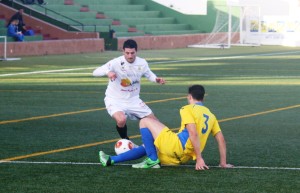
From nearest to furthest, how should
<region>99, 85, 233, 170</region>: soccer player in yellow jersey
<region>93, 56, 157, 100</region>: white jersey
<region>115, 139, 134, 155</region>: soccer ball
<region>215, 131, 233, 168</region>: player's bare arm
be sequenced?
1. <region>99, 85, 233, 170</region>: soccer player in yellow jersey
2. <region>215, 131, 233, 168</region>: player's bare arm
3. <region>115, 139, 134, 155</region>: soccer ball
4. <region>93, 56, 157, 100</region>: white jersey

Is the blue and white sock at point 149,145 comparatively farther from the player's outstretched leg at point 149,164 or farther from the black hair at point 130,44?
the black hair at point 130,44

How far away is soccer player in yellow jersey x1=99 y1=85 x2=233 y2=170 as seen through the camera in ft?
36.6

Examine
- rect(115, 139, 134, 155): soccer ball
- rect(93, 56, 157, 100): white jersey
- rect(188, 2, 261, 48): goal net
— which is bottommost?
rect(188, 2, 261, 48): goal net

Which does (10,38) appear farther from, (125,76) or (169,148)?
(169,148)

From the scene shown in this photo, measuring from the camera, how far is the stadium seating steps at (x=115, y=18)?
165ft

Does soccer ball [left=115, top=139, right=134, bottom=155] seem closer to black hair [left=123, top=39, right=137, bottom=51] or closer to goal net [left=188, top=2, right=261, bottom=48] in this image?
black hair [left=123, top=39, right=137, bottom=51]

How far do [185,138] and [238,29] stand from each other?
47581 mm

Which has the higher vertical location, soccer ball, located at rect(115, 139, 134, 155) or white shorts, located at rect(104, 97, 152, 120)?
white shorts, located at rect(104, 97, 152, 120)

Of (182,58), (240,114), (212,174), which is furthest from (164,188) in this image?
(182,58)

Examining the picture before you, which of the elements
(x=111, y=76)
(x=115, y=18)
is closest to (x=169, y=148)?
(x=111, y=76)

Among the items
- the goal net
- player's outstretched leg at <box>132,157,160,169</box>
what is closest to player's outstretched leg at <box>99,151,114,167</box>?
player's outstretched leg at <box>132,157,160,169</box>

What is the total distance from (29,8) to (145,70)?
113ft

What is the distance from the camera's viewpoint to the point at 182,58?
1577 inches

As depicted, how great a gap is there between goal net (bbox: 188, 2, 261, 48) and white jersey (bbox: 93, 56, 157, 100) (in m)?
40.6
